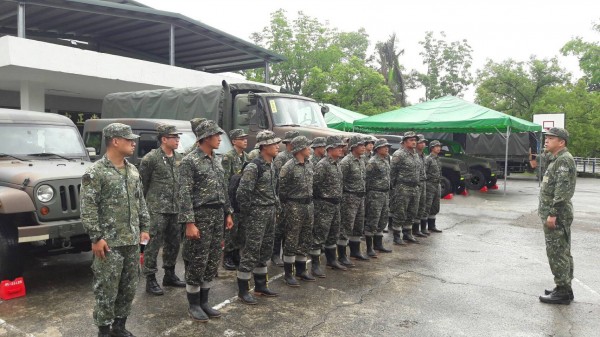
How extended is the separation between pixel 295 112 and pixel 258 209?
465 cm

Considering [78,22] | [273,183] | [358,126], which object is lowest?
[273,183]

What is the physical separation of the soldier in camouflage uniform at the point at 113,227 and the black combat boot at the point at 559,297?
445cm

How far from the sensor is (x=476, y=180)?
1703cm

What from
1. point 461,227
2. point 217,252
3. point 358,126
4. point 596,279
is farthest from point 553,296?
point 358,126

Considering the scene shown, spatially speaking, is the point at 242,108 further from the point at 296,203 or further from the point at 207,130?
the point at 207,130

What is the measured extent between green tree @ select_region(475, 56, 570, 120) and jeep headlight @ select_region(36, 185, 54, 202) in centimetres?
3513

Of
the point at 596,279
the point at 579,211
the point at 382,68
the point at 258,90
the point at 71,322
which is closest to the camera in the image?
the point at 71,322

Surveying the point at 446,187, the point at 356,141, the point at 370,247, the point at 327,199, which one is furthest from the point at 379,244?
the point at 446,187

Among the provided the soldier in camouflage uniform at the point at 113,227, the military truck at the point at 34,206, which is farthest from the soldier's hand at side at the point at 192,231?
the military truck at the point at 34,206

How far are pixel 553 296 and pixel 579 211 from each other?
9123mm

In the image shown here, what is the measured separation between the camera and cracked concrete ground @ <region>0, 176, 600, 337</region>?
4324 mm

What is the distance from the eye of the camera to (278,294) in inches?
208

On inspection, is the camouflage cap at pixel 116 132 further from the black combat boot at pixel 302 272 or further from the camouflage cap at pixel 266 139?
the black combat boot at pixel 302 272

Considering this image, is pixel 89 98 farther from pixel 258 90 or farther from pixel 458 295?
pixel 458 295
